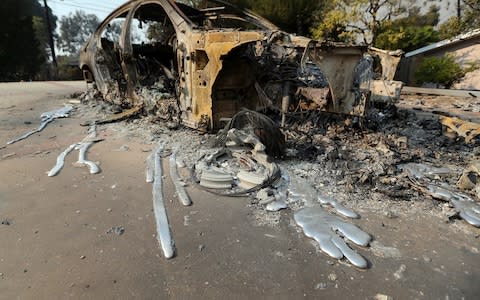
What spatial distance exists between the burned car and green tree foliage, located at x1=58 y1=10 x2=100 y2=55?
65.9m

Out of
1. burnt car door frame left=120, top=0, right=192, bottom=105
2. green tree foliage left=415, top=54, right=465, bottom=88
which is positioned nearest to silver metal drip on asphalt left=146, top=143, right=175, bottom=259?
burnt car door frame left=120, top=0, right=192, bottom=105

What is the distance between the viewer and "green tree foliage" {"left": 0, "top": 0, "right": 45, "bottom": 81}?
72.8 ft

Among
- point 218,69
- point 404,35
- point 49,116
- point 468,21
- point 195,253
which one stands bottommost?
point 195,253

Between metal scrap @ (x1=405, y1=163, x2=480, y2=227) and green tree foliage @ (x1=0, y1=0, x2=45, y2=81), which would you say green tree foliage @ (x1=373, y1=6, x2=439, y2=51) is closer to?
metal scrap @ (x1=405, y1=163, x2=480, y2=227)

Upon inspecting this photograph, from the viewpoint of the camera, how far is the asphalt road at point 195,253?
1796mm

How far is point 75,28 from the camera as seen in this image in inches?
2537

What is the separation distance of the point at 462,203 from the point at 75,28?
7830 centimetres

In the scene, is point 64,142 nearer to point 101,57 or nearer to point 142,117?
point 142,117

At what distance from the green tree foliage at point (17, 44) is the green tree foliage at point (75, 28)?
138 ft

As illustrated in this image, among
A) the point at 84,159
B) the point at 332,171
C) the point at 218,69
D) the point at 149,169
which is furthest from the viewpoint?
the point at 218,69

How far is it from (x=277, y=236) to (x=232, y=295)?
0.71 m

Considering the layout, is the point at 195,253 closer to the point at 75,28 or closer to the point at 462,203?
the point at 462,203

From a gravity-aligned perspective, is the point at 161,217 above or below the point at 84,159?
below

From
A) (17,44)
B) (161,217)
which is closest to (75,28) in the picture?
(17,44)
